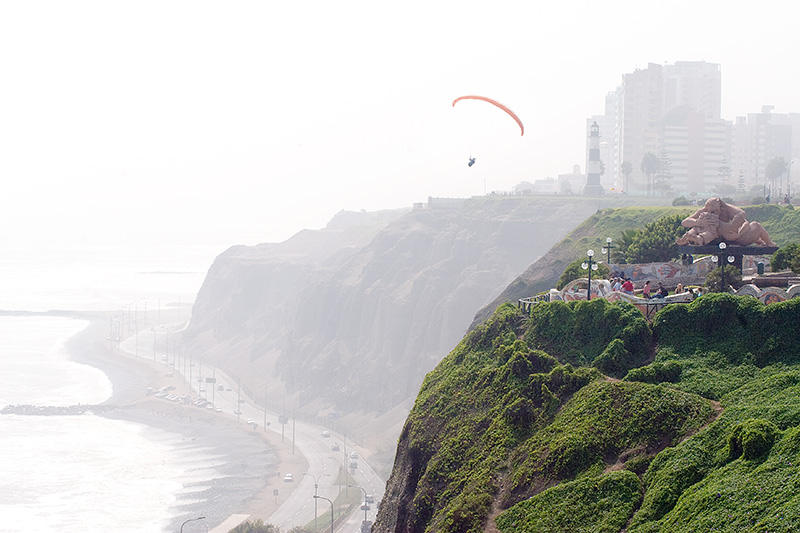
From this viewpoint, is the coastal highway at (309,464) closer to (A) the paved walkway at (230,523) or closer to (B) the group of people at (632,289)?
(A) the paved walkway at (230,523)

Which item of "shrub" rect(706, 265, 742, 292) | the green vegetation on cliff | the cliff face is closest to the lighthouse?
the cliff face

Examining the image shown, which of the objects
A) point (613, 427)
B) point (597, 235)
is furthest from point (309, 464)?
point (613, 427)

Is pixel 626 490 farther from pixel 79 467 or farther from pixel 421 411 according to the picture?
pixel 79 467

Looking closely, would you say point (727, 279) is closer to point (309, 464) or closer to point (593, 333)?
point (593, 333)

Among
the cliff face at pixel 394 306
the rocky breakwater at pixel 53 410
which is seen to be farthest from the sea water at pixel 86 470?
the cliff face at pixel 394 306

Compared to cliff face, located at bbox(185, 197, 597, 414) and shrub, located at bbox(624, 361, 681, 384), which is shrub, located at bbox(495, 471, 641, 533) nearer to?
shrub, located at bbox(624, 361, 681, 384)
